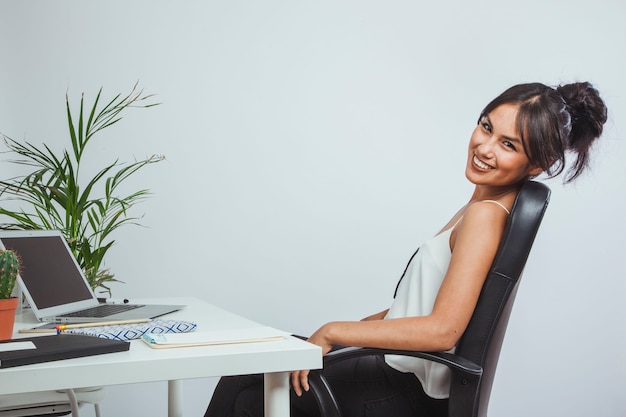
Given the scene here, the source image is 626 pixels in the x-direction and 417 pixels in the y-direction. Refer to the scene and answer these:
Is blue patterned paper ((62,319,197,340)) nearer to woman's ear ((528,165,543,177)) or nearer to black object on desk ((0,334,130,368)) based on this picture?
black object on desk ((0,334,130,368))

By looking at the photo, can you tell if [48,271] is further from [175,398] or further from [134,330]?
[134,330]

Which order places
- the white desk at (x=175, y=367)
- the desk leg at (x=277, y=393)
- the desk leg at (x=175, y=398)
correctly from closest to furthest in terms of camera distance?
the white desk at (x=175, y=367), the desk leg at (x=277, y=393), the desk leg at (x=175, y=398)

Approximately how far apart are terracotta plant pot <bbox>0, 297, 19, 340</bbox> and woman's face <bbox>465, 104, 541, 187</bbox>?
42.7 inches

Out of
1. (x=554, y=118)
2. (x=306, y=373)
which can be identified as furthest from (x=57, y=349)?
(x=554, y=118)

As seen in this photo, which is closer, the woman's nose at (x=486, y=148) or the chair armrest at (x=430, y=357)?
the chair armrest at (x=430, y=357)

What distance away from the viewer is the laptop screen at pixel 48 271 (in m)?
1.79

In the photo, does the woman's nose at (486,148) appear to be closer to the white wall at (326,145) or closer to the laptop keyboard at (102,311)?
the laptop keyboard at (102,311)

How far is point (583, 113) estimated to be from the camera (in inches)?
68.6

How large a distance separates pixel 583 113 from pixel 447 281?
564 mm

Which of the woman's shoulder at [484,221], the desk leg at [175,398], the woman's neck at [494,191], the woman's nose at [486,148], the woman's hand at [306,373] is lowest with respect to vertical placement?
the desk leg at [175,398]

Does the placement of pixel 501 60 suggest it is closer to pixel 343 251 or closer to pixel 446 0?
pixel 446 0

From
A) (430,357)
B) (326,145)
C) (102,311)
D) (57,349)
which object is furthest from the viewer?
(326,145)

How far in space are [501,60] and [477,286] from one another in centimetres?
238

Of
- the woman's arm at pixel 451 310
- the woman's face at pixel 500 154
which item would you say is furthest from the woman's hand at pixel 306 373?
the woman's face at pixel 500 154
